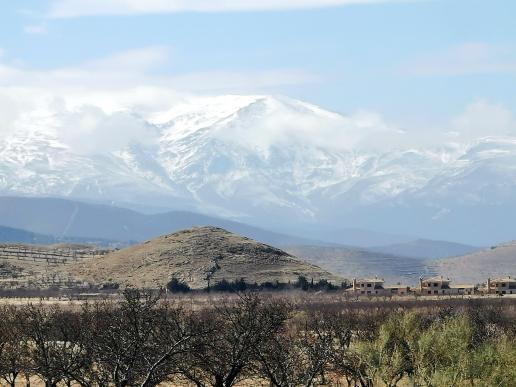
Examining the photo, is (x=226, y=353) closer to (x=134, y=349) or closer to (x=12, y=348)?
(x=134, y=349)

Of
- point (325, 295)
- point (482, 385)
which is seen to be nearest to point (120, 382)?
point (482, 385)

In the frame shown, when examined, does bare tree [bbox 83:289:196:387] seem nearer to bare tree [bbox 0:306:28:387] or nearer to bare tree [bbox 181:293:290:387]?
bare tree [bbox 181:293:290:387]

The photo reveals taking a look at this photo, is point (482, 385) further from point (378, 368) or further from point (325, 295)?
point (325, 295)

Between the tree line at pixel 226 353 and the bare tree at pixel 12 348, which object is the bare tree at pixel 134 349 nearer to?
the tree line at pixel 226 353

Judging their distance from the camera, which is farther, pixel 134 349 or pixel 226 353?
pixel 226 353

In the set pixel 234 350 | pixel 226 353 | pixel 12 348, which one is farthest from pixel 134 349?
pixel 12 348

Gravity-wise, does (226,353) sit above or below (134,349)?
below

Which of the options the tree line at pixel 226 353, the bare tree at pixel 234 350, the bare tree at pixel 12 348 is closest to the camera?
the tree line at pixel 226 353

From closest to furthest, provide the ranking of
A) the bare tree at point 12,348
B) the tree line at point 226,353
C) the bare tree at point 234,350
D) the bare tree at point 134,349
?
the bare tree at point 134,349, the tree line at point 226,353, the bare tree at point 234,350, the bare tree at point 12,348

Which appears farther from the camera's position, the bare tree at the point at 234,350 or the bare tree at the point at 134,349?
the bare tree at the point at 234,350

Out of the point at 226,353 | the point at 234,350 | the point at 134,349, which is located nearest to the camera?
the point at 134,349

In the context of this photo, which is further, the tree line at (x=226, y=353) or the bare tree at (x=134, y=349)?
the tree line at (x=226, y=353)

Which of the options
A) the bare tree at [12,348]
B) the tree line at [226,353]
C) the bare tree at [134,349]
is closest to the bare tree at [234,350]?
A: the tree line at [226,353]

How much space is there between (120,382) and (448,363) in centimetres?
2631
